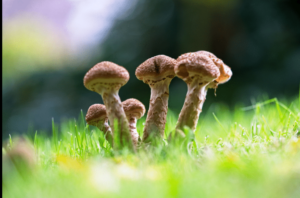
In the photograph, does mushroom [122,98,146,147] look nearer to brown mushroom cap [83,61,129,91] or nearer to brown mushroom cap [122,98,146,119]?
brown mushroom cap [122,98,146,119]

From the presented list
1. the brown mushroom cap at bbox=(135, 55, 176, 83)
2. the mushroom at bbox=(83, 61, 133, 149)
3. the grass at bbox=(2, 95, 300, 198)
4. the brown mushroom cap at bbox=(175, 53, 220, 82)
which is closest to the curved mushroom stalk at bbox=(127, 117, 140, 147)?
the mushroom at bbox=(83, 61, 133, 149)

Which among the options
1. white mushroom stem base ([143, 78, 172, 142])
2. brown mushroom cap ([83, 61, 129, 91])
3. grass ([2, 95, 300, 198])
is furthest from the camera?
white mushroom stem base ([143, 78, 172, 142])

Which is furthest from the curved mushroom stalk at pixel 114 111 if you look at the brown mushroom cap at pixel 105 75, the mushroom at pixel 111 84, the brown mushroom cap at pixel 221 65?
the brown mushroom cap at pixel 221 65

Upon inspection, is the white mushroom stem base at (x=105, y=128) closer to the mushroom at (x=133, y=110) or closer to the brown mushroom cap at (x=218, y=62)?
the mushroom at (x=133, y=110)

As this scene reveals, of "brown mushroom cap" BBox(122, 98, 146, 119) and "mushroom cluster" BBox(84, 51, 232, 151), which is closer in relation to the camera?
"mushroom cluster" BBox(84, 51, 232, 151)

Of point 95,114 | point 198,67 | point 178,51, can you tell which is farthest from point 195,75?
point 178,51

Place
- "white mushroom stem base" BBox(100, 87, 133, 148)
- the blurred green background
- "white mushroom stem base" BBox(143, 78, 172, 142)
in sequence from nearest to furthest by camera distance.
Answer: "white mushroom stem base" BBox(100, 87, 133, 148), "white mushroom stem base" BBox(143, 78, 172, 142), the blurred green background

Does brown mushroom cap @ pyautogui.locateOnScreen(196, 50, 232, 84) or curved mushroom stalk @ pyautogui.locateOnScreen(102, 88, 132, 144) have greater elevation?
brown mushroom cap @ pyautogui.locateOnScreen(196, 50, 232, 84)

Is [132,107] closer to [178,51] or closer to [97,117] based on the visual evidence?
[97,117]
